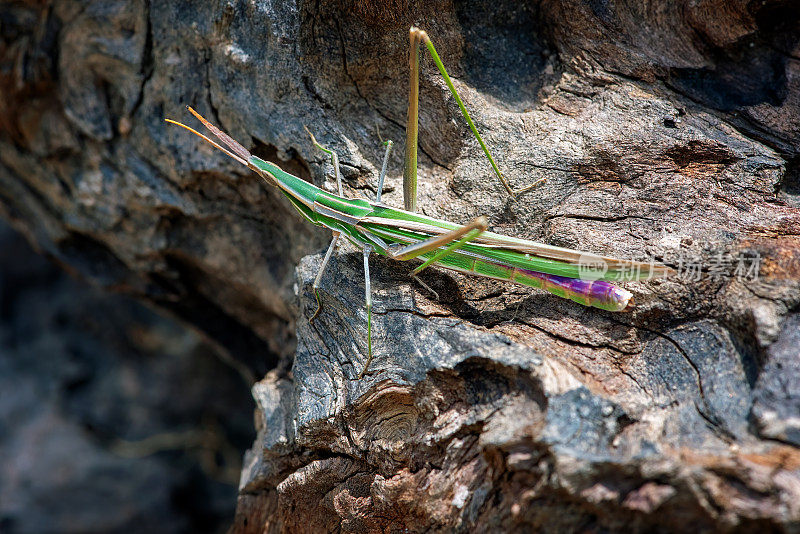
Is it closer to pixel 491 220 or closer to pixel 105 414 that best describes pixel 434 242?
pixel 491 220

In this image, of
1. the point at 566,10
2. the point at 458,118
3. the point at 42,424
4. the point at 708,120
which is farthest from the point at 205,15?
the point at 42,424

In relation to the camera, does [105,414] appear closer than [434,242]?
No

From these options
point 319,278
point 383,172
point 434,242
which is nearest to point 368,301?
point 319,278

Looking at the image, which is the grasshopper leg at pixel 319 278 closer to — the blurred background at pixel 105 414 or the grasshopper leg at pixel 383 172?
the grasshopper leg at pixel 383 172

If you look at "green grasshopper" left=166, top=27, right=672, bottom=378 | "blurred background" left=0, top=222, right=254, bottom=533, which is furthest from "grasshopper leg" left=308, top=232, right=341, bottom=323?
"blurred background" left=0, top=222, right=254, bottom=533

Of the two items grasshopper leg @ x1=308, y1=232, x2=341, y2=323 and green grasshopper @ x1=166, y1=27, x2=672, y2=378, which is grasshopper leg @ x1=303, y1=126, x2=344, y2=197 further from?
grasshopper leg @ x1=308, y1=232, x2=341, y2=323

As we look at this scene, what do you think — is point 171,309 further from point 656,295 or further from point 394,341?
point 656,295
